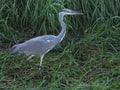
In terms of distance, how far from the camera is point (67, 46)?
471cm

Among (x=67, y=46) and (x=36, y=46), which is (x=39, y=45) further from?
(x=67, y=46)

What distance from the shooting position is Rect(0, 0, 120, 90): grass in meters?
3.98

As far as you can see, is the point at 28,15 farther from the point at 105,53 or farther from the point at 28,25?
the point at 105,53

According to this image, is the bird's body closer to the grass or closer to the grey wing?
the grey wing

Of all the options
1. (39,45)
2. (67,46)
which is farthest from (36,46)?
(67,46)

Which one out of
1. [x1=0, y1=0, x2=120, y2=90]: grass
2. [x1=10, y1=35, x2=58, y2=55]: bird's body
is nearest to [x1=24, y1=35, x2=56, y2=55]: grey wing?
[x1=10, y1=35, x2=58, y2=55]: bird's body

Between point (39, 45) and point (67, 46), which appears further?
point (67, 46)

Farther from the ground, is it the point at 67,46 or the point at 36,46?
the point at 36,46

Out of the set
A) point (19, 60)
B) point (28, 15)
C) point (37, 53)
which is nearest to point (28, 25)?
point (28, 15)

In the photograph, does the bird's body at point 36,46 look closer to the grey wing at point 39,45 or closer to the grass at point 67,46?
the grey wing at point 39,45

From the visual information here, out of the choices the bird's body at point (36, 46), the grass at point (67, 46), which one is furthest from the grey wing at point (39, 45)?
the grass at point (67, 46)

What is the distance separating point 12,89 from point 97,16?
1851mm

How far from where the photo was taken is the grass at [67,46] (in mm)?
3979

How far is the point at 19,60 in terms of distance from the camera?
4527 mm
